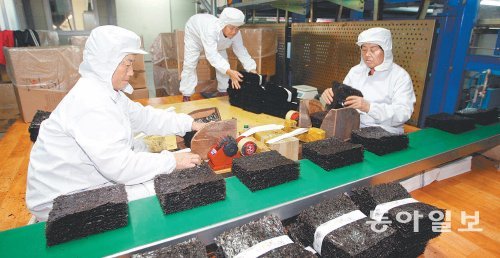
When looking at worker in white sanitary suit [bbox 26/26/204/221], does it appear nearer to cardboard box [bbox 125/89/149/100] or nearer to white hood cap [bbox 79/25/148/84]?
white hood cap [bbox 79/25/148/84]

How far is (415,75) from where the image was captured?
2.41 m

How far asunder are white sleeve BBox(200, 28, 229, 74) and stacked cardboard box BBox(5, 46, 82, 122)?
57.4 inches

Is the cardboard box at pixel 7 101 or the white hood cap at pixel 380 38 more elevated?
the white hood cap at pixel 380 38

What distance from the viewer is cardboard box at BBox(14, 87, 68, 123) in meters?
3.00

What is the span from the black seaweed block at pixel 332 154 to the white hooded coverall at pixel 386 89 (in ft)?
2.62

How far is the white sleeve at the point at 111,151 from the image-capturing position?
1176 mm

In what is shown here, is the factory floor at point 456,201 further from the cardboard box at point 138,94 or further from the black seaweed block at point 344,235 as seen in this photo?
the cardboard box at point 138,94

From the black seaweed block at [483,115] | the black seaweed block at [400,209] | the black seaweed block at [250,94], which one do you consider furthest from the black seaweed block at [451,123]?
the black seaweed block at [250,94]

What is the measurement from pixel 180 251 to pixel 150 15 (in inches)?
377

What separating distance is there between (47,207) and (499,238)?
1953mm

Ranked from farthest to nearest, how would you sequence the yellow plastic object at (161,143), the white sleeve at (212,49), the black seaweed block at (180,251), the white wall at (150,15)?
the white wall at (150,15) < the white sleeve at (212,49) < the yellow plastic object at (161,143) < the black seaweed block at (180,251)

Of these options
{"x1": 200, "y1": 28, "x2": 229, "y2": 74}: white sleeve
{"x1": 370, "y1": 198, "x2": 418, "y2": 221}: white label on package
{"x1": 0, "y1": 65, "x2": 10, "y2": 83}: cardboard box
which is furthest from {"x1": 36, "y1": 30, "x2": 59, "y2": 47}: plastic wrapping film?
{"x1": 370, "y1": 198, "x2": 418, "y2": 221}: white label on package

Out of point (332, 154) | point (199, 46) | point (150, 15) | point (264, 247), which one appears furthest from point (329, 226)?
point (150, 15)

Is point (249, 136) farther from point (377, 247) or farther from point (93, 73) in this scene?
point (377, 247)
